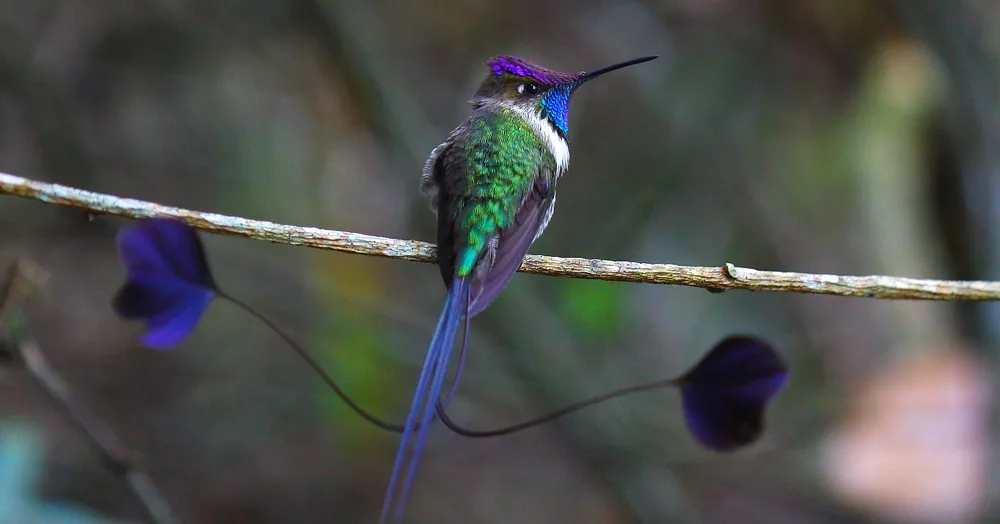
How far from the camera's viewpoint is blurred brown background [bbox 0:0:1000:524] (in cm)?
416

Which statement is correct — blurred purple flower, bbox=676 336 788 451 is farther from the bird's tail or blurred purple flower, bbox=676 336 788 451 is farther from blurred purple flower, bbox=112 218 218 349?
blurred purple flower, bbox=112 218 218 349

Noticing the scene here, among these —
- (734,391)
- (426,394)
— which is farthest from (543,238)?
(426,394)

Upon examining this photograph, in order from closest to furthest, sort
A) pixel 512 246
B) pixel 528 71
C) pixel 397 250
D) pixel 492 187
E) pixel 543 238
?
pixel 397 250 < pixel 512 246 < pixel 492 187 < pixel 528 71 < pixel 543 238

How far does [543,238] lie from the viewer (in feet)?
16.5

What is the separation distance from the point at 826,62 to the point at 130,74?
3.78m

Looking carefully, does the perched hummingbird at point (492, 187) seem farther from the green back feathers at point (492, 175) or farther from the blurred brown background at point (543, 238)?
the blurred brown background at point (543, 238)

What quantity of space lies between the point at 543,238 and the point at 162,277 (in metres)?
3.42

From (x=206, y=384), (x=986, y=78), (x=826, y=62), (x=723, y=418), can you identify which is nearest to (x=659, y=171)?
(x=826, y=62)

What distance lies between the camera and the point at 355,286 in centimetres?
476

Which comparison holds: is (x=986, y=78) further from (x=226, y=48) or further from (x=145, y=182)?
(x=145, y=182)

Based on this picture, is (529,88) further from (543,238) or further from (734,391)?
(543,238)

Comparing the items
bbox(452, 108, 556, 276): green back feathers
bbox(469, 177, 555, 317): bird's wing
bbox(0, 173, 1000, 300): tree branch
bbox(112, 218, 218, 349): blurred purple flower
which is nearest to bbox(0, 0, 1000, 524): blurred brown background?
bbox(452, 108, 556, 276): green back feathers

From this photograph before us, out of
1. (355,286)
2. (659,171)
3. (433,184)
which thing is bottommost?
(433,184)

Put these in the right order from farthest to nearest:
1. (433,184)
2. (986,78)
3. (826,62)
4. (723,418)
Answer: (826,62)
(986,78)
(433,184)
(723,418)
